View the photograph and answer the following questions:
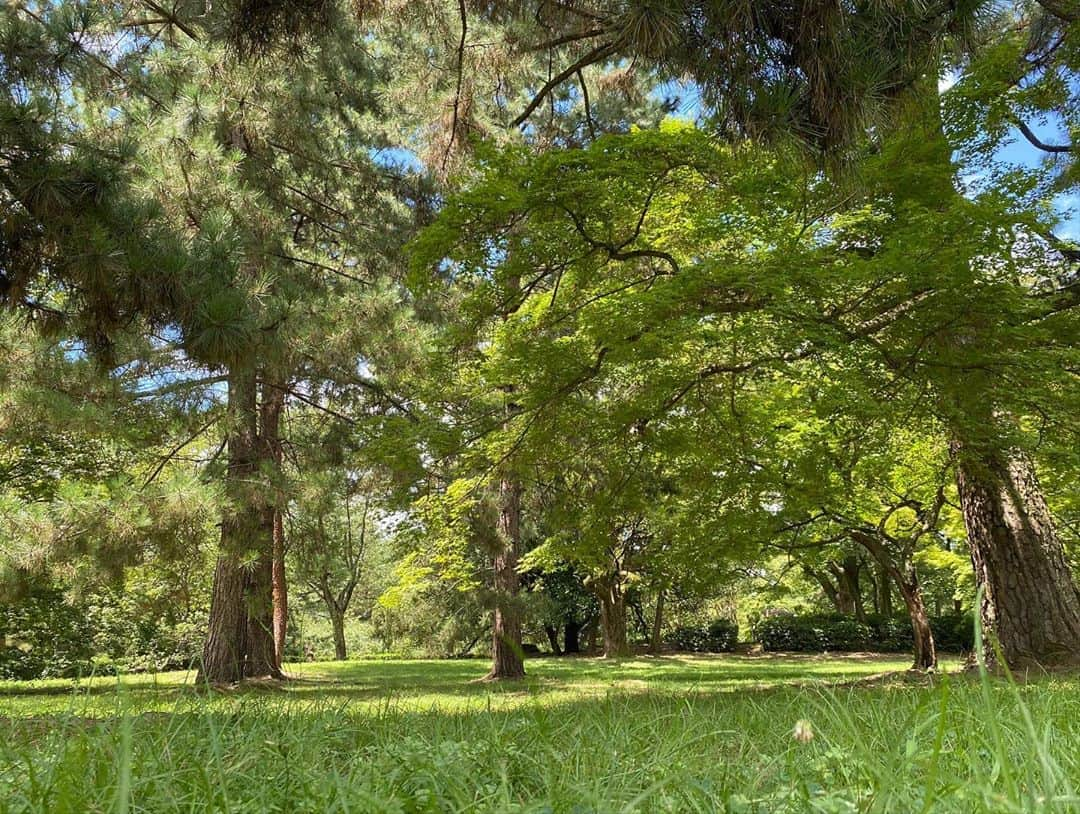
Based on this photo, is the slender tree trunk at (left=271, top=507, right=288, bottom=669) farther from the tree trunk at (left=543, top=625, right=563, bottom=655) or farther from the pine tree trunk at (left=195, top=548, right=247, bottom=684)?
the tree trunk at (left=543, top=625, right=563, bottom=655)

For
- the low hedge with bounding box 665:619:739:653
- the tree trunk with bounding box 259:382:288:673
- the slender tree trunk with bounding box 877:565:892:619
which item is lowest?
the low hedge with bounding box 665:619:739:653

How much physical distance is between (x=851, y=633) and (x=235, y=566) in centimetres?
1969

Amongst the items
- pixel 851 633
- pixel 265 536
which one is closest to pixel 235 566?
pixel 265 536

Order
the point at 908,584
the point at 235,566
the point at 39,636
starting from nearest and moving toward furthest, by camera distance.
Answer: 1. the point at 235,566
2. the point at 908,584
3. the point at 39,636

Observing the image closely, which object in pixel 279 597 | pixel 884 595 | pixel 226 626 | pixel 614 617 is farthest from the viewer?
pixel 884 595

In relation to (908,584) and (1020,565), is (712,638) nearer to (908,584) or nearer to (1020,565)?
(908,584)

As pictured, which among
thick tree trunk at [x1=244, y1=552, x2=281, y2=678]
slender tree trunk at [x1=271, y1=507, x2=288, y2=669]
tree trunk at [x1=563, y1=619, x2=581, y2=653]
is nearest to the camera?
thick tree trunk at [x1=244, y1=552, x2=281, y2=678]

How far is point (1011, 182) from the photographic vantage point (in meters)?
5.52

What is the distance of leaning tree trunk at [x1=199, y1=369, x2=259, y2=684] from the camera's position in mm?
8602

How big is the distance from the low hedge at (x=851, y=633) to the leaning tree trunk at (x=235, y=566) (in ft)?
60.2

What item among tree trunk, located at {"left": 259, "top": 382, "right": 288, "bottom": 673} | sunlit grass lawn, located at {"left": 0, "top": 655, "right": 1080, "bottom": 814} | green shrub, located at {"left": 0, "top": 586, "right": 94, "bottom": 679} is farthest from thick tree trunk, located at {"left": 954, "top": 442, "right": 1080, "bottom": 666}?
green shrub, located at {"left": 0, "top": 586, "right": 94, "bottom": 679}

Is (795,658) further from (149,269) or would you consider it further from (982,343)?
(149,269)

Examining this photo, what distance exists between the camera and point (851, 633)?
2256 cm

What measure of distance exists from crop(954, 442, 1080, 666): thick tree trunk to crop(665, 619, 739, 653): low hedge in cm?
1826
